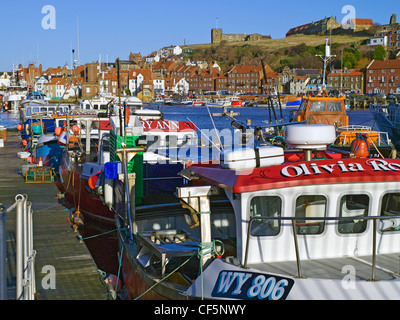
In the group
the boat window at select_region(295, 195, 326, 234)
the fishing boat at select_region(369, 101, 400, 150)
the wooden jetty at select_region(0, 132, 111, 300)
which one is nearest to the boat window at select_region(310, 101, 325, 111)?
the fishing boat at select_region(369, 101, 400, 150)

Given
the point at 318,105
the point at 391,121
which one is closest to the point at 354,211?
the point at 318,105

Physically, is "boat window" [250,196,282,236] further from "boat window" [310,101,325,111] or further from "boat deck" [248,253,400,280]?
"boat window" [310,101,325,111]

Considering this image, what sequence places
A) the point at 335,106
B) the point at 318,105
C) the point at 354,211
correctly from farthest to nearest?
the point at 335,106
the point at 318,105
the point at 354,211

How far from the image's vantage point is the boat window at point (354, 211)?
7945 millimetres

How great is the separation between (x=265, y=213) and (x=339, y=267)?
125cm

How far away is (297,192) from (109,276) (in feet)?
21.7

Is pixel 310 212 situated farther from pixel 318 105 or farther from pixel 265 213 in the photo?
pixel 318 105

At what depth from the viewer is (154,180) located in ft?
→ 50.9

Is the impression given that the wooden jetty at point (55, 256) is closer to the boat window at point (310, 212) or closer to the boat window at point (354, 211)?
the boat window at point (310, 212)

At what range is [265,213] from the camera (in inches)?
307

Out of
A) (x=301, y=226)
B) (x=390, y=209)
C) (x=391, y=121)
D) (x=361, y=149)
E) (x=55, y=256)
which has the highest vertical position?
(x=361, y=149)

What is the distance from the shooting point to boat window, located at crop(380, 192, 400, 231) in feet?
26.5
